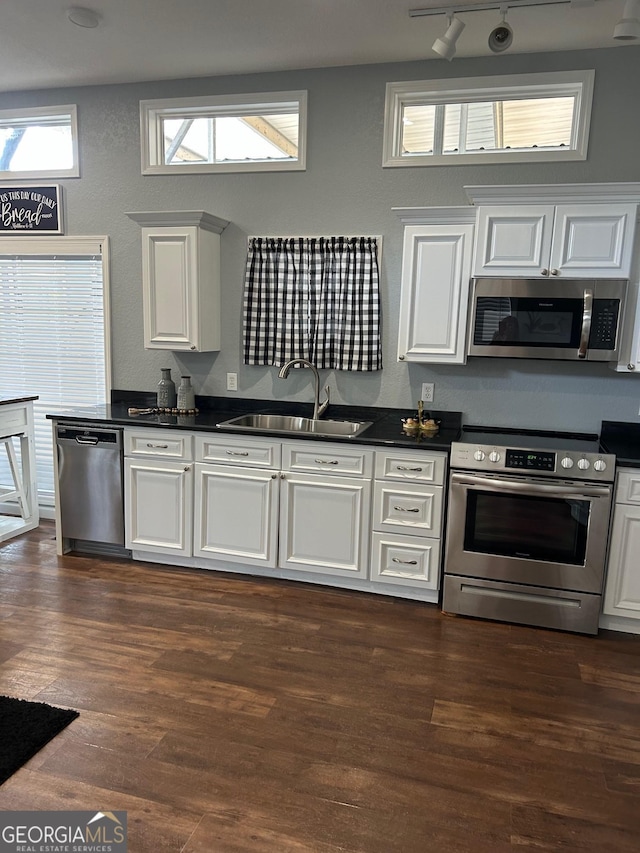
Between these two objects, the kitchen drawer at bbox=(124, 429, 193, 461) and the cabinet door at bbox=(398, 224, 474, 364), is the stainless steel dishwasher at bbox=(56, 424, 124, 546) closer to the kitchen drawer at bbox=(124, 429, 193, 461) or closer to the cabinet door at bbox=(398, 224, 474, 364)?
the kitchen drawer at bbox=(124, 429, 193, 461)

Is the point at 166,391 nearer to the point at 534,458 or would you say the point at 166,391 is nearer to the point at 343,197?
the point at 343,197

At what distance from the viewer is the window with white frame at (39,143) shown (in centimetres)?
430

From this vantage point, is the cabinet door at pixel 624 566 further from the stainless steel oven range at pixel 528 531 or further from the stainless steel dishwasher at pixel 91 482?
the stainless steel dishwasher at pixel 91 482

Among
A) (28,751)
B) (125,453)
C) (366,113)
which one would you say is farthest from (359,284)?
(28,751)

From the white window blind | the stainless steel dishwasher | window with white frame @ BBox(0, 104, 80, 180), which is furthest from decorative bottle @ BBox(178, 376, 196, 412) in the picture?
window with white frame @ BBox(0, 104, 80, 180)

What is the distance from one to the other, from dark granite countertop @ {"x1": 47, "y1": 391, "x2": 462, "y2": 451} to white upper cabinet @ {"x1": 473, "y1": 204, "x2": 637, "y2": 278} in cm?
95

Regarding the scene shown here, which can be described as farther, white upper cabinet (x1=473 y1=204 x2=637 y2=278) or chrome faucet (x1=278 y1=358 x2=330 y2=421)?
chrome faucet (x1=278 y1=358 x2=330 y2=421)

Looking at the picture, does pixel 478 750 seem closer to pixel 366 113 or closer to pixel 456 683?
pixel 456 683

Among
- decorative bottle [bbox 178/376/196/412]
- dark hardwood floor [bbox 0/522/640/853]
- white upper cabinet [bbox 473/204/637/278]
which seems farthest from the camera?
decorative bottle [bbox 178/376/196/412]

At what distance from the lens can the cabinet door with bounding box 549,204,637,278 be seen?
3.08 m

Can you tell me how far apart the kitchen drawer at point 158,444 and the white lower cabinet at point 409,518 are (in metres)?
1.15

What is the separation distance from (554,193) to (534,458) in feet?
4.39

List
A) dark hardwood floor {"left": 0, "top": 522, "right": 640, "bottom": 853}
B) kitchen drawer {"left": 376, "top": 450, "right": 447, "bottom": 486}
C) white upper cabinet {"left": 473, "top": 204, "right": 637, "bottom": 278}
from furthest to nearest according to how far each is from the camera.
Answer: kitchen drawer {"left": 376, "top": 450, "right": 447, "bottom": 486}, white upper cabinet {"left": 473, "top": 204, "right": 637, "bottom": 278}, dark hardwood floor {"left": 0, "top": 522, "right": 640, "bottom": 853}

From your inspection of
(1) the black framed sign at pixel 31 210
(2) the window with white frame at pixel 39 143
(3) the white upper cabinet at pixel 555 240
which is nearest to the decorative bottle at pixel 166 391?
(1) the black framed sign at pixel 31 210
